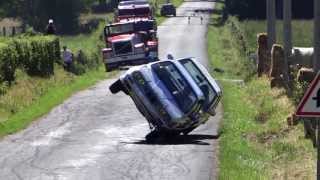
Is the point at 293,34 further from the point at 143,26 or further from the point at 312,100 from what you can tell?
the point at 312,100

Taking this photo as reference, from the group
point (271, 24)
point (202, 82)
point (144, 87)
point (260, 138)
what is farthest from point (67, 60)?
point (260, 138)

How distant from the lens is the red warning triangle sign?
930cm

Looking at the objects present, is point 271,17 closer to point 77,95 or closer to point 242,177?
point 77,95

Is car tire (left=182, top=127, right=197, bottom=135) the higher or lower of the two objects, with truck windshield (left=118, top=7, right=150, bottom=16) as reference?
higher

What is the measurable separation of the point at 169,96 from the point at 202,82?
1.49 metres

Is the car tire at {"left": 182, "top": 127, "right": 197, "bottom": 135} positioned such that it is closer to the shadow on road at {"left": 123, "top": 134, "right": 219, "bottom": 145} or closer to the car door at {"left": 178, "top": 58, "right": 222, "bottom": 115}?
the shadow on road at {"left": 123, "top": 134, "right": 219, "bottom": 145}

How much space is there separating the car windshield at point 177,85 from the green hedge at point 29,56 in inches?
391

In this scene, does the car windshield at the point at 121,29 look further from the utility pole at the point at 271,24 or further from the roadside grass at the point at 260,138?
the utility pole at the point at 271,24

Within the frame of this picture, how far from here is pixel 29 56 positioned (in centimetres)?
3338

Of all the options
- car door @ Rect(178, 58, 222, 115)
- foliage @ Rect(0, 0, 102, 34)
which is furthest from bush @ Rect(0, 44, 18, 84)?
foliage @ Rect(0, 0, 102, 34)

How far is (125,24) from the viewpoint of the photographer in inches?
1857

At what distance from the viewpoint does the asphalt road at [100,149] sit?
15.3 m

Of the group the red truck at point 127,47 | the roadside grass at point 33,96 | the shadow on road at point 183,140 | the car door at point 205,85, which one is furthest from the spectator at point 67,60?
the shadow on road at point 183,140

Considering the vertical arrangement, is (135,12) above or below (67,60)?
below
